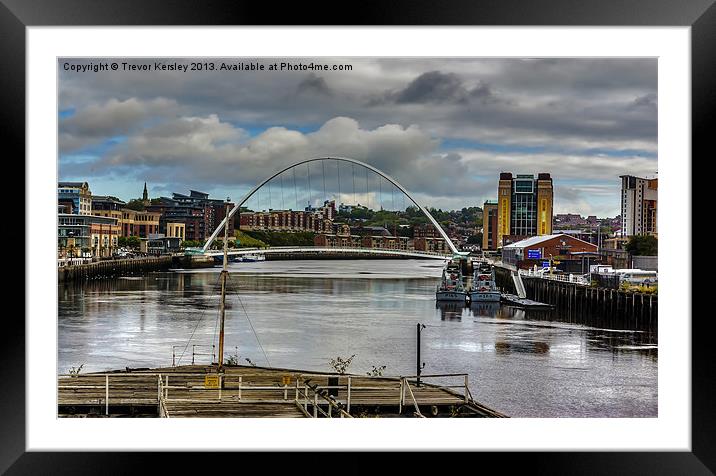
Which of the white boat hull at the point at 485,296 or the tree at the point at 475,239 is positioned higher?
the tree at the point at 475,239

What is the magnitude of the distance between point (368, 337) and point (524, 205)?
9.91ft

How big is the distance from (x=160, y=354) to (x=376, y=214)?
→ 655 centimetres

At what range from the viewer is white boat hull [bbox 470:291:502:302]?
16.5 metres

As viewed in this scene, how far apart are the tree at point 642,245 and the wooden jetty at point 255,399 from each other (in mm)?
5110

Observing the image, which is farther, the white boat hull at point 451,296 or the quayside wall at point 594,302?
the white boat hull at point 451,296

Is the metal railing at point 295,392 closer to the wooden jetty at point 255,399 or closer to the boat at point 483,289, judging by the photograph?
the wooden jetty at point 255,399

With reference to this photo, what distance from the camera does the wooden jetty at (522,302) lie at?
15297 mm

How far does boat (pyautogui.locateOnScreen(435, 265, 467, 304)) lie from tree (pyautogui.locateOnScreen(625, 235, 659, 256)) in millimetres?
4264

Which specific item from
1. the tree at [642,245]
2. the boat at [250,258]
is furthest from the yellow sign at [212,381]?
the boat at [250,258]

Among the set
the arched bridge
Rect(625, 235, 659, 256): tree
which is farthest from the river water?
Rect(625, 235, 659, 256): tree

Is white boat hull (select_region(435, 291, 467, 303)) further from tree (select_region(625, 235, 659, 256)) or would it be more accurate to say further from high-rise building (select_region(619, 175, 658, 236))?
high-rise building (select_region(619, 175, 658, 236))
